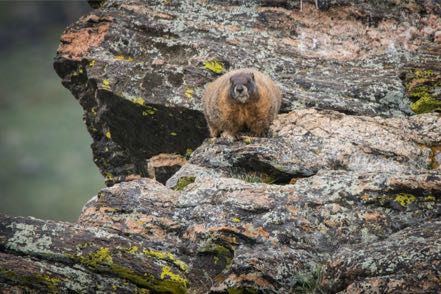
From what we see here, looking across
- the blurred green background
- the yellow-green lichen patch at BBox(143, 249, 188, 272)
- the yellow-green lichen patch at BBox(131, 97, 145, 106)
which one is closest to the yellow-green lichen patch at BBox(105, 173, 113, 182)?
the yellow-green lichen patch at BBox(131, 97, 145, 106)

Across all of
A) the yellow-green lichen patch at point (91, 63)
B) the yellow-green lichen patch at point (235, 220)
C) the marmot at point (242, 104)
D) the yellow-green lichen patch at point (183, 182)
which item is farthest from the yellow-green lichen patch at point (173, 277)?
the yellow-green lichen patch at point (91, 63)

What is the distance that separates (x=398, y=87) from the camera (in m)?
15.6

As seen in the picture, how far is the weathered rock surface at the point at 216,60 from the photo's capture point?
51.5 feet

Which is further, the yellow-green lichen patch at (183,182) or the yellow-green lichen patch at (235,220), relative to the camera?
the yellow-green lichen patch at (183,182)

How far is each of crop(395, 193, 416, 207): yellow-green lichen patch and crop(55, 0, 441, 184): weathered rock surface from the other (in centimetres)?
371

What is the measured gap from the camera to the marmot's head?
1480 centimetres

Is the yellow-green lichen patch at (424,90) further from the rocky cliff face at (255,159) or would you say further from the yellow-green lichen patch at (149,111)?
the yellow-green lichen patch at (149,111)

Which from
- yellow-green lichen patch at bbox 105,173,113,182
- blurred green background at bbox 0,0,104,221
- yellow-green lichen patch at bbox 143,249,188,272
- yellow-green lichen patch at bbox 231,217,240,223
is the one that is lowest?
blurred green background at bbox 0,0,104,221

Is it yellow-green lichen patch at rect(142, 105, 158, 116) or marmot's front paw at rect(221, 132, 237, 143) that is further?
yellow-green lichen patch at rect(142, 105, 158, 116)

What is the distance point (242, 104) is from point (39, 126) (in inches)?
3798

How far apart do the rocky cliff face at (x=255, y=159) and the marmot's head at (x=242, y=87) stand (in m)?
0.84

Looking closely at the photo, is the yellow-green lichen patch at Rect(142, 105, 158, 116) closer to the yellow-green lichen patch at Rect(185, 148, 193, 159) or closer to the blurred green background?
the yellow-green lichen patch at Rect(185, 148, 193, 159)

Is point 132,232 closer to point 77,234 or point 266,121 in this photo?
point 77,234

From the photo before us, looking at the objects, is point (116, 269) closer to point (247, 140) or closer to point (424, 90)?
point (247, 140)
